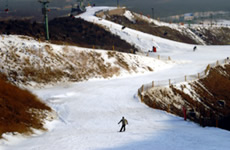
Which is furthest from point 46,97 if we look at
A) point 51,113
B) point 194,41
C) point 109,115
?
point 194,41

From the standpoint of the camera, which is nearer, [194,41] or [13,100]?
[13,100]

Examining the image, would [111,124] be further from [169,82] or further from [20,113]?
[169,82]

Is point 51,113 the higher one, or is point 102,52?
point 102,52

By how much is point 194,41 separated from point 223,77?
5962 cm

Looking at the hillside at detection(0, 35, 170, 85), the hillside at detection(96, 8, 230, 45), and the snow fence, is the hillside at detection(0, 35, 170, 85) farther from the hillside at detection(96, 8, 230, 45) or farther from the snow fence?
the hillside at detection(96, 8, 230, 45)

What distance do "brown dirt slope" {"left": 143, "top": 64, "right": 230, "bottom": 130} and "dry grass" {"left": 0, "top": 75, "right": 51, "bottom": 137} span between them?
40.1 ft

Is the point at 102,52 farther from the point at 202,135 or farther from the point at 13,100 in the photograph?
the point at 202,135

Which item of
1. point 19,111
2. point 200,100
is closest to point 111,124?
point 19,111

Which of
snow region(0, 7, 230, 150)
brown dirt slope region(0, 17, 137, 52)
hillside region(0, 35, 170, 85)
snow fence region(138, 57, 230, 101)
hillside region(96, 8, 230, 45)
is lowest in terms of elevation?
snow region(0, 7, 230, 150)

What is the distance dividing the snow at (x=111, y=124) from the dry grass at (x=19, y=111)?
38.7 inches

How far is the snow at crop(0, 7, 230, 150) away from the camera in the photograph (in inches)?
704

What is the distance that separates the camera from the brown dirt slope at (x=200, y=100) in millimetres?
32094

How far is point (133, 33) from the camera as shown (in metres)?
74.4

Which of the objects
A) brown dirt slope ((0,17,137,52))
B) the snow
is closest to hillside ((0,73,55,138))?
the snow
